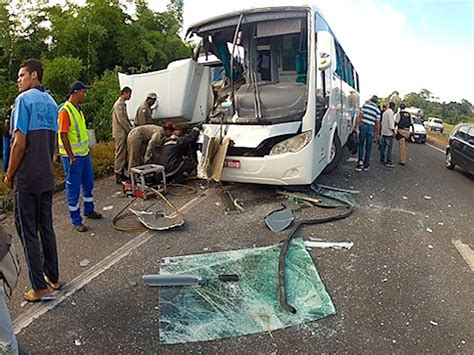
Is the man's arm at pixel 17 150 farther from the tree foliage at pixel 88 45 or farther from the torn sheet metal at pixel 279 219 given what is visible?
the tree foliage at pixel 88 45

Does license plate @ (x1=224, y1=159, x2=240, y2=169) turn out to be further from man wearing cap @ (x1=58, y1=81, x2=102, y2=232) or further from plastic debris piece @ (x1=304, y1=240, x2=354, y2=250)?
man wearing cap @ (x1=58, y1=81, x2=102, y2=232)

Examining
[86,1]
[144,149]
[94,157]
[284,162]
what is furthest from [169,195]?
[86,1]

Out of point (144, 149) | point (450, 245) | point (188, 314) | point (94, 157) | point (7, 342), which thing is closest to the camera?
point (7, 342)

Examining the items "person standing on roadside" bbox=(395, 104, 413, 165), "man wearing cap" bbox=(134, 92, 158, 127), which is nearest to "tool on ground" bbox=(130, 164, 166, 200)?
"man wearing cap" bbox=(134, 92, 158, 127)

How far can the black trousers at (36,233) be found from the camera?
3082 mm

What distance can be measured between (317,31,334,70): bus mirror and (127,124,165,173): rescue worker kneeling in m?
3.03

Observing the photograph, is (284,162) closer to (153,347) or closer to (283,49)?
(283,49)

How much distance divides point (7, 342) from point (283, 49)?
5686mm

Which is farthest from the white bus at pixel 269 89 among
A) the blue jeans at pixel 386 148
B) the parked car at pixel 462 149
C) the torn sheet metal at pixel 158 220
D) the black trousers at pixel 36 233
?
the parked car at pixel 462 149

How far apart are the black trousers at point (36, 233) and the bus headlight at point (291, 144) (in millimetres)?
3256

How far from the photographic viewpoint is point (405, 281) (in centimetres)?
371

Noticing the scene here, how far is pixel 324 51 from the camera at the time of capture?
5.60 metres

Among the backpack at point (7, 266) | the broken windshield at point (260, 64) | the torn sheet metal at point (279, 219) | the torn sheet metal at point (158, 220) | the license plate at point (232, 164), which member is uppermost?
the broken windshield at point (260, 64)

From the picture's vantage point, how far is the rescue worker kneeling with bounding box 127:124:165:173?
679 centimetres
